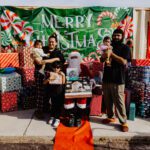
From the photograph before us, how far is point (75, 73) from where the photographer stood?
257 inches

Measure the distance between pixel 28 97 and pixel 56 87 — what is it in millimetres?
1410

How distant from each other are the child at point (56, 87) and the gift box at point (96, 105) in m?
0.76

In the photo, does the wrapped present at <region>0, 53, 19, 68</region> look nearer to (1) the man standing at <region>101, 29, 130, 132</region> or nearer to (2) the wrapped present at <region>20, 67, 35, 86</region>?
(2) the wrapped present at <region>20, 67, 35, 86</region>

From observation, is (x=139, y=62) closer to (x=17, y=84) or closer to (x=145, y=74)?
(x=145, y=74)

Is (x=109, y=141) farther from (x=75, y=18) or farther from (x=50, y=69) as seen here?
(x=75, y=18)

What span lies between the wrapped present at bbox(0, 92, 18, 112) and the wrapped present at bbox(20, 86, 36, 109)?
0.69 ft

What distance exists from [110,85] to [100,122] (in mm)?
916

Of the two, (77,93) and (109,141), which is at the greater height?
(77,93)

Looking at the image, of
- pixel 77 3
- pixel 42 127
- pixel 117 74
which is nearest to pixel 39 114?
pixel 42 127

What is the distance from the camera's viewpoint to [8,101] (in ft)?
23.4

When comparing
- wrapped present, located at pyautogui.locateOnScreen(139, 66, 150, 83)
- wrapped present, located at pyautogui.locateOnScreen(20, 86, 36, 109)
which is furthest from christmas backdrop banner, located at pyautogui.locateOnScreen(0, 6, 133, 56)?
wrapped present, located at pyautogui.locateOnScreen(139, 66, 150, 83)

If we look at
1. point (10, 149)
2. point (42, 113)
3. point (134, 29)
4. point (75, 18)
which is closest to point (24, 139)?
point (10, 149)

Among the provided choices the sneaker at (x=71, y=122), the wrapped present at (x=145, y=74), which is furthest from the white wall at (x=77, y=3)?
the sneaker at (x=71, y=122)

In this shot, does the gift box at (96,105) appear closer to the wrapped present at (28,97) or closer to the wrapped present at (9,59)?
the wrapped present at (28,97)
